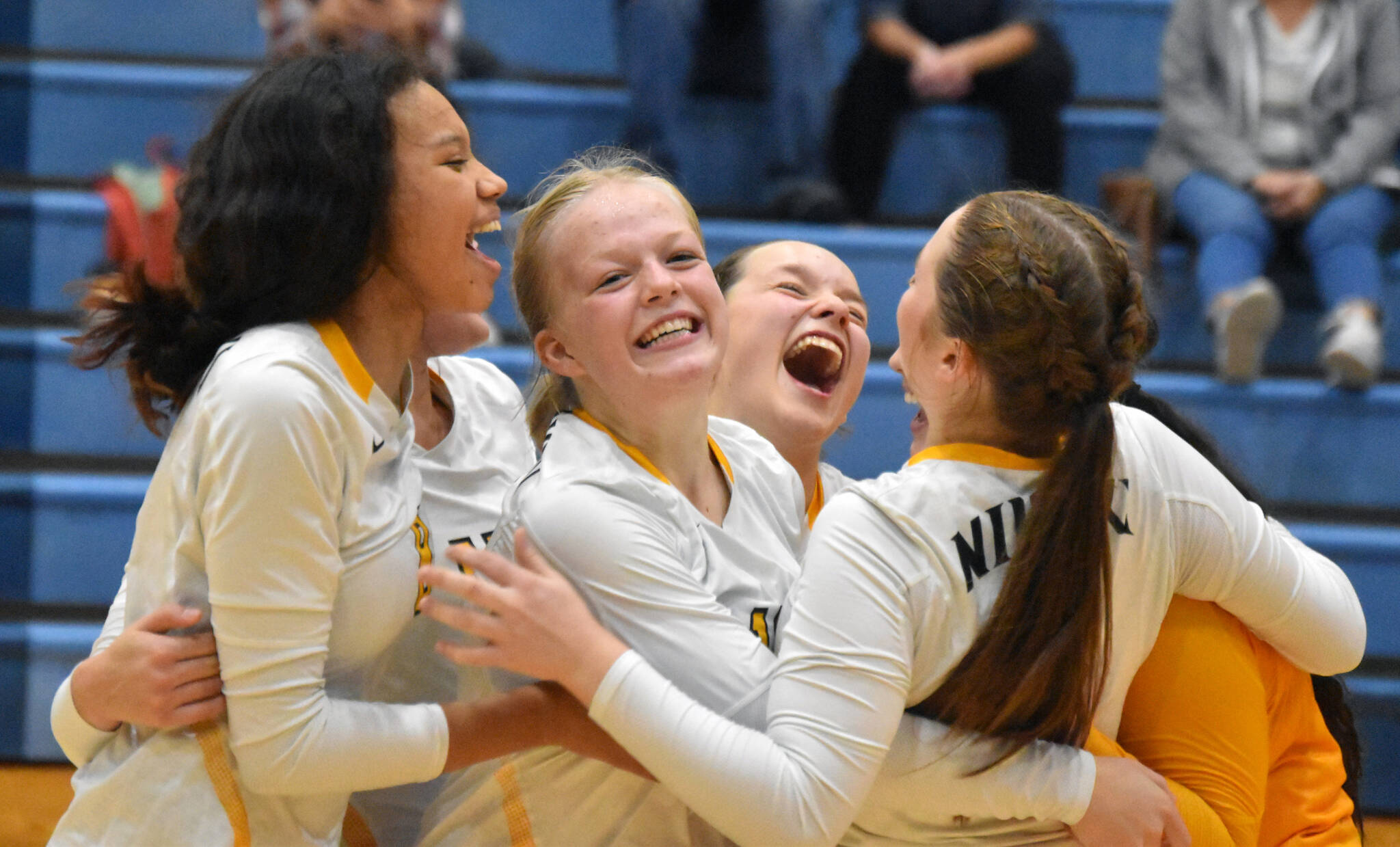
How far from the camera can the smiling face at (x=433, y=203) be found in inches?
61.4

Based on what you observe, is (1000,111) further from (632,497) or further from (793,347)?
(632,497)

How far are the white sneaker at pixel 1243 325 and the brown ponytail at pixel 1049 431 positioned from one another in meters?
2.65

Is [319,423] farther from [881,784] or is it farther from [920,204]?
[920,204]

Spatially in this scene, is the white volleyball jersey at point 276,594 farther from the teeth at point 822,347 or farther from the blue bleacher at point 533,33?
the blue bleacher at point 533,33

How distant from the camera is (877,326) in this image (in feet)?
13.8

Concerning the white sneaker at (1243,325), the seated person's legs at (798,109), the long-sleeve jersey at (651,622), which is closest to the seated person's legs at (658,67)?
the seated person's legs at (798,109)

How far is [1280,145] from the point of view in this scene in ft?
13.6

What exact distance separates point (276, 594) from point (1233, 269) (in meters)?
3.37

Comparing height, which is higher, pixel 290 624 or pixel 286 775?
pixel 290 624


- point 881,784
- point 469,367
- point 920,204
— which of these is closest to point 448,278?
point 469,367

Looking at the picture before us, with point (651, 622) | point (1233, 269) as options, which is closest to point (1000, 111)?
point (1233, 269)

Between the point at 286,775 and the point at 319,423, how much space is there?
38 centimetres

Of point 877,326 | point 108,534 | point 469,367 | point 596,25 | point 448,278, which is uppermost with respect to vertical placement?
point 596,25

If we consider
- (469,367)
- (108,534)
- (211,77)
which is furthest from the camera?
(211,77)
